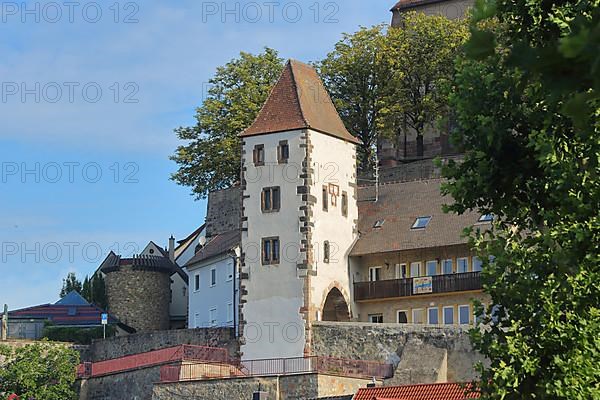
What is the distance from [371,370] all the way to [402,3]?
29.9 meters

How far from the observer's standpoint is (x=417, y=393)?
3033cm

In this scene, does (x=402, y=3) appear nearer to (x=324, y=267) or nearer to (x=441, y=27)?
(x=441, y=27)

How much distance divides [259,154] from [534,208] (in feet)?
95.6

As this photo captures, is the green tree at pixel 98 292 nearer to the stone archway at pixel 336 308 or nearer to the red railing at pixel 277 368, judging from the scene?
the stone archway at pixel 336 308

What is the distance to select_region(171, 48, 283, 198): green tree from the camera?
5597 centimetres

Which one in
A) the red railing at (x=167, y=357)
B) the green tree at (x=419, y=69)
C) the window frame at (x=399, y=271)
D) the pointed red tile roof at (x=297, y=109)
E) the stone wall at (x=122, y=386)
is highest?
the green tree at (x=419, y=69)

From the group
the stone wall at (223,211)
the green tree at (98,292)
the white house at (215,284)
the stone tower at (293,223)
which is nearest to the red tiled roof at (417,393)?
the stone tower at (293,223)

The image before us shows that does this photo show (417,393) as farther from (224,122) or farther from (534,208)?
(224,122)

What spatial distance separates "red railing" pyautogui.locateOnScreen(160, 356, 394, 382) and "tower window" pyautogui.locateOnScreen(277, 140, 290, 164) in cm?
746

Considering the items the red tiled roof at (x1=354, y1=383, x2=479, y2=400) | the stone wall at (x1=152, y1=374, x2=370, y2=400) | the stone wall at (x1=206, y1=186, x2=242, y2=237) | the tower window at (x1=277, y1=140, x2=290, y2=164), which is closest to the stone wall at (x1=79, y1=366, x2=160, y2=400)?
the stone wall at (x1=152, y1=374, x2=370, y2=400)

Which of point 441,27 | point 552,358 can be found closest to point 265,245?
point 441,27

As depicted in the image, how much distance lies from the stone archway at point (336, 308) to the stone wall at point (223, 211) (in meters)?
10.4

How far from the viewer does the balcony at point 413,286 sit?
42.3 meters

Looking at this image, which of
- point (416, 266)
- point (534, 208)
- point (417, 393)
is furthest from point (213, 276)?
point (534, 208)
